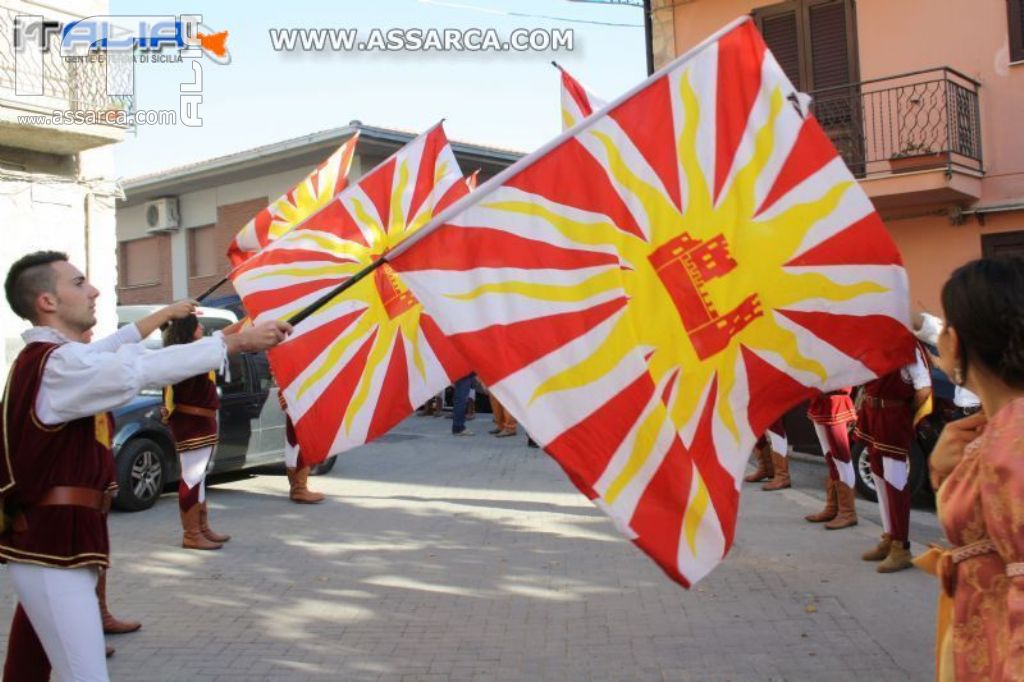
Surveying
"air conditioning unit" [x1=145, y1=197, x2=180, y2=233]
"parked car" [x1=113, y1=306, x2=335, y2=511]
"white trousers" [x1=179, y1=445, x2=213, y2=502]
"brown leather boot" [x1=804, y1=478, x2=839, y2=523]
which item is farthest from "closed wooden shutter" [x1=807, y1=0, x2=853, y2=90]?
"air conditioning unit" [x1=145, y1=197, x2=180, y2=233]

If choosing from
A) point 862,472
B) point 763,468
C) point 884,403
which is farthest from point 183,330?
point 862,472

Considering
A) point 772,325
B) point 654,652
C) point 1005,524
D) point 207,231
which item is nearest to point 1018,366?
point 1005,524

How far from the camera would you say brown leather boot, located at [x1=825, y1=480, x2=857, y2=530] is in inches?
321

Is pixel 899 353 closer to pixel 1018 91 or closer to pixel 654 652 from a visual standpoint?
pixel 654 652

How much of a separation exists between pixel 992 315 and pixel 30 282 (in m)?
3.16

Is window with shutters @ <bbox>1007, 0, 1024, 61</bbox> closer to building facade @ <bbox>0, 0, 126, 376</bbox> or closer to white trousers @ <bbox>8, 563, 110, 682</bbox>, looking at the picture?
building facade @ <bbox>0, 0, 126, 376</bbox>

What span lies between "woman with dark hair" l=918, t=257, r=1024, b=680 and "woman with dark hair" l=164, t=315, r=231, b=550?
21.7 feet

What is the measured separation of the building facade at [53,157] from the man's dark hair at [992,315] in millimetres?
12006

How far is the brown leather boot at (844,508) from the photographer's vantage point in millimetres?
8148

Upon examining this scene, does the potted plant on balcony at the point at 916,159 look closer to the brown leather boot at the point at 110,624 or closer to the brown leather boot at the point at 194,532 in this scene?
the brown leather boot at the point at 194,532

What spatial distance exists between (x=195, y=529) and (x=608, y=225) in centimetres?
567

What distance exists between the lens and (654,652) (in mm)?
5180

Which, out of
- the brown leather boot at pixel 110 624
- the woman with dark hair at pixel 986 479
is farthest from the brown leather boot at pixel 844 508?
the woman with dark hair at pixel 986 479

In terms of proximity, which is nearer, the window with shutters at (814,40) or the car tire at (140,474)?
the car tire at (140,474)
